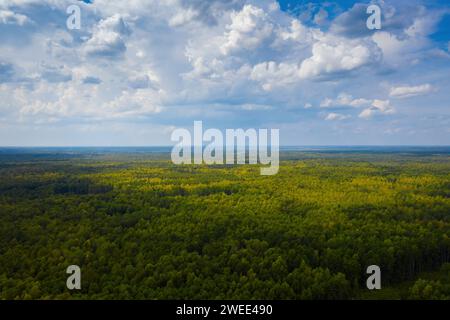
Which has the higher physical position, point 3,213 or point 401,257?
point 3,213

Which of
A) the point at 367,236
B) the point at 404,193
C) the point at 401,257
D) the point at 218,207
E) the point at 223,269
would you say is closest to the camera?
the point at 223,269

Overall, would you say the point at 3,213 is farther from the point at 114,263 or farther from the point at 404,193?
the point at 404,193

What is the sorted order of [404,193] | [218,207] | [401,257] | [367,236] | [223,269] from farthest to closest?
[404,193]
[218,207]
[367,236]
[401,257]
[223,269]

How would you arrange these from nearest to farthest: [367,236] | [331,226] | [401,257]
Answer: [401,257], [367,236], [331,226]

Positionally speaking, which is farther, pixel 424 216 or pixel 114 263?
pixel 424 216

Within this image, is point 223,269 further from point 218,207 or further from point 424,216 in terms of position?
point 424,216

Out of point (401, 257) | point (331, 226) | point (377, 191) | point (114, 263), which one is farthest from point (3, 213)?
point (377, 191)

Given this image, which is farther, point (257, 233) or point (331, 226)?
point (331, 226)
